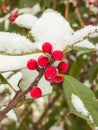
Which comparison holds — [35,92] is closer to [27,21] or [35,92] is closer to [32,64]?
[32,64]

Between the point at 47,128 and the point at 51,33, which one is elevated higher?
the point at 51,33

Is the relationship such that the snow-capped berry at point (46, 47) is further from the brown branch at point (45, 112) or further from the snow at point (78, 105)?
the brown branch at point (45, 112)

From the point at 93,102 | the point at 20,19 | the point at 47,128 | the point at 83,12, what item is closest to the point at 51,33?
the point at 93,102

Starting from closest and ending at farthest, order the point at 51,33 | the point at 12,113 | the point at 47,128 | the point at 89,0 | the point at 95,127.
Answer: the point at 95,127
the point at 51,33
the point at 12,113
the point at 89,0
the point at 47,128

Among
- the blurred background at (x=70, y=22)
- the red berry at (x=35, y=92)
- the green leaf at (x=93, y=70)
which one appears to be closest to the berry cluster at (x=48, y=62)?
the red berry at (x=35, y=92)

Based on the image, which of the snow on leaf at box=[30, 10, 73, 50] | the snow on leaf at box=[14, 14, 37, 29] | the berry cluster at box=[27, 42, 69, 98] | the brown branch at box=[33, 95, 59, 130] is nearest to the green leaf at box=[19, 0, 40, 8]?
the snow on leaf at box=[14, 14, 37, 29]

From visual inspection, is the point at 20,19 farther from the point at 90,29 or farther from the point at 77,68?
the point at 77,68
